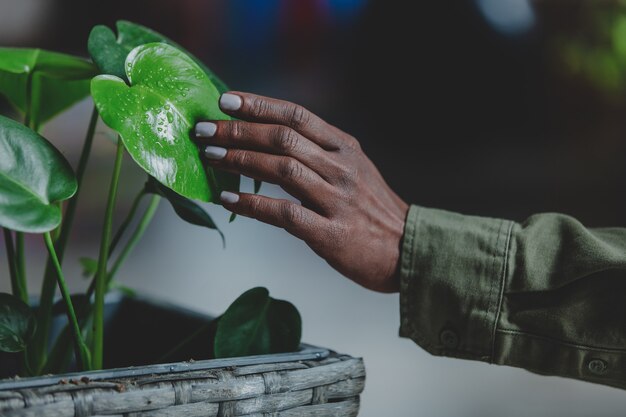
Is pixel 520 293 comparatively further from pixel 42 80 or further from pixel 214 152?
pixel 42 80

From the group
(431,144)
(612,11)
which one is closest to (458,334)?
(431,144)

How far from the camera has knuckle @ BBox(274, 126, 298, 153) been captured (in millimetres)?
542

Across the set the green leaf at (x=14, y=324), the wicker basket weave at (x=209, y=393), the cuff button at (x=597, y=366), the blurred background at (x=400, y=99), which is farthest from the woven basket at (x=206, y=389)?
the blurred background at (x=400, y=99)

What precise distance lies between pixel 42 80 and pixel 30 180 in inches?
8.0

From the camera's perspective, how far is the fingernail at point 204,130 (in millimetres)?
496

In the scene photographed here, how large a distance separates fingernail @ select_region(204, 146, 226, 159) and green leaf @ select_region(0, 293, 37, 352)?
16 centimetres

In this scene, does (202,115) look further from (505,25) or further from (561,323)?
(505,25)

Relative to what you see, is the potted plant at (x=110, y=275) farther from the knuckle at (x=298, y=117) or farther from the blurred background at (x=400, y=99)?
the blurred background at (x=400, y=99)

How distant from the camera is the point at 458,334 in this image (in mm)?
599

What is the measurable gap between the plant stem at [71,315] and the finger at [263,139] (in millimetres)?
123

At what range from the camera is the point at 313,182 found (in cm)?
57

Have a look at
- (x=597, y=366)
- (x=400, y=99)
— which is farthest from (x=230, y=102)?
(x=400, y=99)

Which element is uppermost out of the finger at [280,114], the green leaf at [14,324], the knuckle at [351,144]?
the finger at [280,114]

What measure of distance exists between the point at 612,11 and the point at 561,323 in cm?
194
